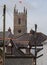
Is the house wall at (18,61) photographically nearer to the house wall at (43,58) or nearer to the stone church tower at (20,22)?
the house wall at (43,58)

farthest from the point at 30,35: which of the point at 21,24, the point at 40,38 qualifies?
the point at 21,24

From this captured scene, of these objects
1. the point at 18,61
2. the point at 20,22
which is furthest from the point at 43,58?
the point at 20,22

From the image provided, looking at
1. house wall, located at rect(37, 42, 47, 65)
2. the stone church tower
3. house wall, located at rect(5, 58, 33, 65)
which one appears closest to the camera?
house wall, located at rect(5, 58, 33, 65)

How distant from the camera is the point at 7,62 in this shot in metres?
51.0

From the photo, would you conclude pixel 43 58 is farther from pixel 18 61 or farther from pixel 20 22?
pixel 20 22

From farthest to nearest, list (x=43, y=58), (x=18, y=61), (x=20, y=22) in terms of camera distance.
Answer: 1. (x=20, y=22)
2. (x=43, y=58)
3. (x=18, y=61)

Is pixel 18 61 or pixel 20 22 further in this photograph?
pixel 20 22

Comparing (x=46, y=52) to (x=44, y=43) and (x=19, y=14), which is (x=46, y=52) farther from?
(x=19, y=14)

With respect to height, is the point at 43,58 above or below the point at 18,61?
below

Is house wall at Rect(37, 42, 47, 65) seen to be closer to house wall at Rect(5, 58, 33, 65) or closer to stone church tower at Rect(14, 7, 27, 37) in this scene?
house wall at Rect(5, 58, 33, 65)

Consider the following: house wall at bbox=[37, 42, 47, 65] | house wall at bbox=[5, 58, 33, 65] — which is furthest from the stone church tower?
house wall at bbox=[5, 58, 33, 65]

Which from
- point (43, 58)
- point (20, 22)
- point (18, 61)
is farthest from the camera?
point (20, 22)

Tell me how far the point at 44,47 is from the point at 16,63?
804 cm

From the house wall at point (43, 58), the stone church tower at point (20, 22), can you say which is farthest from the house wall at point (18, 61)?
the stone church tower at point (20, 22)
